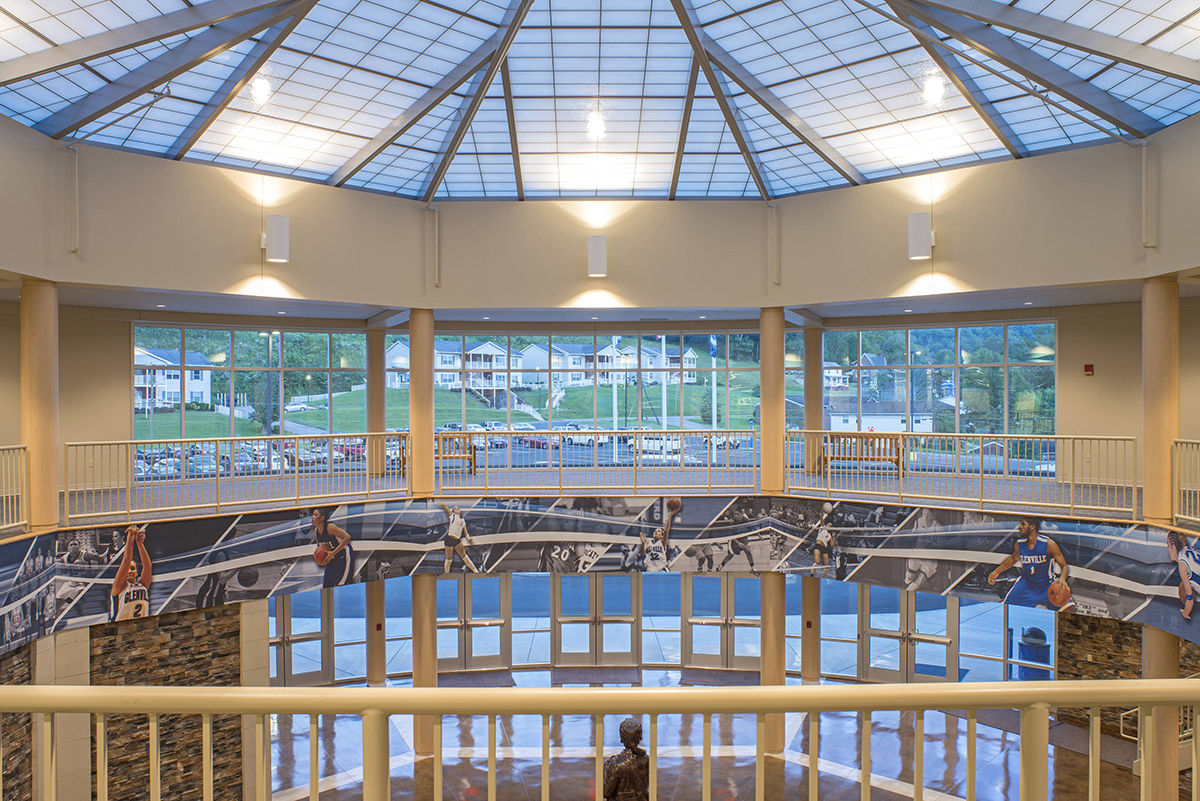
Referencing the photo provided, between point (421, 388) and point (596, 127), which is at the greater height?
point (596, 127)

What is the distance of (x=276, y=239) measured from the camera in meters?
12.8

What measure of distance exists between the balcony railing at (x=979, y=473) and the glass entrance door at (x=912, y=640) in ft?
11.5

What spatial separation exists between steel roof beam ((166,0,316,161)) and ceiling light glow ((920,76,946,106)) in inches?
357

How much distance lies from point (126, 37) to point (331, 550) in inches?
327

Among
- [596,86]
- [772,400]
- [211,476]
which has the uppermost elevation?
[596,86]

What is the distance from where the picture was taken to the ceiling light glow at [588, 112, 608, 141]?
1304 centimetres

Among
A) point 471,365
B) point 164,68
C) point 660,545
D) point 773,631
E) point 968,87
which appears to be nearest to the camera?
point 164,68

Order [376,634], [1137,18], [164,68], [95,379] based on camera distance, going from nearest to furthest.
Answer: [1137,18] → [164,68] → [95,379] → [376,634]

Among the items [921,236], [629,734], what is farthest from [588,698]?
[921,236]

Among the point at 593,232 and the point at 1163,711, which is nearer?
the point at 1163,711

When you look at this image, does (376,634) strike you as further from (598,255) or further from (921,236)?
(921,236)

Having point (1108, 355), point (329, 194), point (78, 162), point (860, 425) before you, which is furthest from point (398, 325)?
point (1108, 355)

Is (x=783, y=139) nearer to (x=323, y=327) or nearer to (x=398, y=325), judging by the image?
(x=398, y=325)

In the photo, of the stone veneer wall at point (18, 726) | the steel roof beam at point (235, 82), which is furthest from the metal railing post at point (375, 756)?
the stone veneer wall at point (18, 726)
